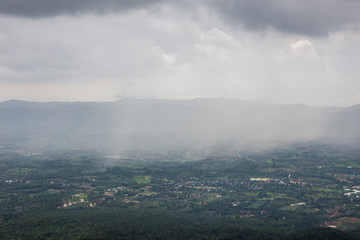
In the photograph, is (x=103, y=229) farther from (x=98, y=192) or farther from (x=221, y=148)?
(x=221, y=148)

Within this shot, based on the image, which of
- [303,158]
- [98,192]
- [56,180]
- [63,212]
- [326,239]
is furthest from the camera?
[303,158]

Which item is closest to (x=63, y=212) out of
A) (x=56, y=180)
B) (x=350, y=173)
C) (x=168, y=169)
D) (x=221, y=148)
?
(x=56, y=180)

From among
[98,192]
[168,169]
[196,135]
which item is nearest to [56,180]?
[98,192]

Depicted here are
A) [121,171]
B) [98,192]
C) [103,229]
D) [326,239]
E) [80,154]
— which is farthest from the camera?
[80,154]

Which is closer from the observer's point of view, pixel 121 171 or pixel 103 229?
pixel 103 229

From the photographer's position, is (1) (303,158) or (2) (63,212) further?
(1) (303,158)

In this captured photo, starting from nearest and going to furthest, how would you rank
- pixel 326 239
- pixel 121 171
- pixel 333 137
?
pixel 326 239 < pixel 121 171 < pixel 333 137

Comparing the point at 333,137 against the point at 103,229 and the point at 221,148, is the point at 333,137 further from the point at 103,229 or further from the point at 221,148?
the point at 103,229

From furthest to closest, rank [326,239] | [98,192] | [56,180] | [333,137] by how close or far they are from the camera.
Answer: [333,137], [56,180], [98,192], [326,239]
